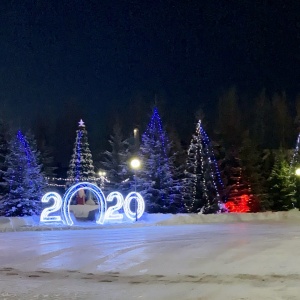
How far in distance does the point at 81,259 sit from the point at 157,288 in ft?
15.1

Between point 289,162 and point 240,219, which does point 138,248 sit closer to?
point 240,219

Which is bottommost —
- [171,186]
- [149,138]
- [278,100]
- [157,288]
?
[157,288]

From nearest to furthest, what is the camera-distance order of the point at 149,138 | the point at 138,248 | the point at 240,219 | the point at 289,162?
the point at 138,248
the point at 240,219
the point at 149,138
the point at 289,162

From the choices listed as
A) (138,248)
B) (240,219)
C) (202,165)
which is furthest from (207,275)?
(202,165)

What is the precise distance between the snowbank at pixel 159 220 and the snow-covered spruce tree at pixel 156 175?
17.2 ft

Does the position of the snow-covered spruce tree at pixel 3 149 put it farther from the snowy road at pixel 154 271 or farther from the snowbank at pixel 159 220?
the snowy road at pixel 154 271

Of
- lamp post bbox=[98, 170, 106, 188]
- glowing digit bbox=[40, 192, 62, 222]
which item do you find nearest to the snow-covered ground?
glowing digit bbox=[40, 192, 62, 222]

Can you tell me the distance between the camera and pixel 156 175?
39906 mm

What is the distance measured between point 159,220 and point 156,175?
22.5 feet

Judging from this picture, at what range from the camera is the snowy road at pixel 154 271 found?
9.05 meters

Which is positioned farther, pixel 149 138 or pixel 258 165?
pixel 258 165

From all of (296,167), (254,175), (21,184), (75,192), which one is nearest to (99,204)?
(75,192)

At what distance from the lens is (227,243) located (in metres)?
17.2

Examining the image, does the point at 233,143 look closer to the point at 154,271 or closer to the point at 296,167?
the point at 296,167
